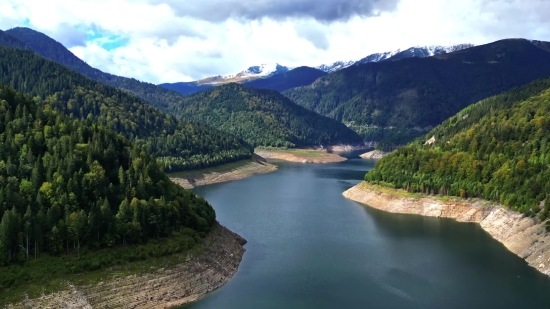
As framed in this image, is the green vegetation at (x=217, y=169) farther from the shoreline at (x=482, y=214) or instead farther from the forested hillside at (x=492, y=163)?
the forested hillside at (x=492, y=163)

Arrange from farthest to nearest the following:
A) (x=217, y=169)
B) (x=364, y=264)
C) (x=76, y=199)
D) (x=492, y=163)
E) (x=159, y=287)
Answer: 1. (x=217, y=169)
2. (x=492, y=163)
3. (x=364, y=264)
4. (x=76, y=199)
5. (x=159, y=287)

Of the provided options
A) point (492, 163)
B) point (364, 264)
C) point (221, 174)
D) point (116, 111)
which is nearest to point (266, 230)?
point (364, 264)

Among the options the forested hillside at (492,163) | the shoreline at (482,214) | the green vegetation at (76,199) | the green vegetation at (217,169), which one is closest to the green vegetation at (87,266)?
the green vegetation at (76,199)

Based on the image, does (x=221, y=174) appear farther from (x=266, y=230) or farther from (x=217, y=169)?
(x=266, y=230)

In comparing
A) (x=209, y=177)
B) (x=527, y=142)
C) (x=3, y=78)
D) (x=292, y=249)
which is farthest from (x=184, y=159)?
(x=527, y=142)

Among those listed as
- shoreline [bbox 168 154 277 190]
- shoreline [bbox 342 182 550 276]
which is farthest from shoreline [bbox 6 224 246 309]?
shoreline [bbox 168 154 277 190]

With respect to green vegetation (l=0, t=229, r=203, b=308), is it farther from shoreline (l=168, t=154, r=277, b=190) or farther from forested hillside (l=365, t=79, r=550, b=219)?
shoreline (l=168, t=154, r=277, b=190)
